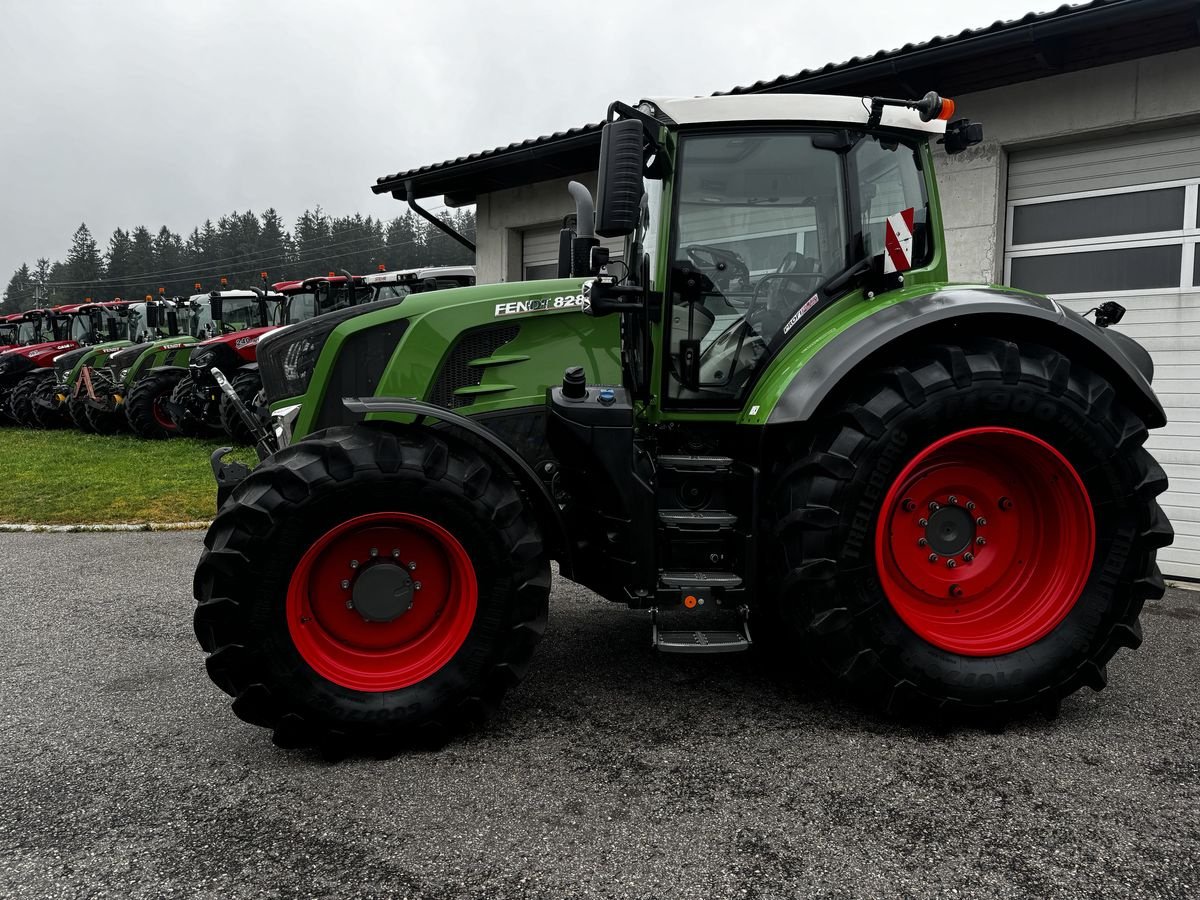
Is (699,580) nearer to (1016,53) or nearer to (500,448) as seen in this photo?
(500,448)

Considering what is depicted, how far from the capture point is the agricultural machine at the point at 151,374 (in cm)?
1311

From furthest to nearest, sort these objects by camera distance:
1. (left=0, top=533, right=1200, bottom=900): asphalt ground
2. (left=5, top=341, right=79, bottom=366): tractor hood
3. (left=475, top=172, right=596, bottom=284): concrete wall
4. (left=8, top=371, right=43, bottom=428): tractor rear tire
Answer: (left=5, top=341, right=79, bottom=366): tractor hood → (left=8, top=371, right=43, bottom=428): tractor rear tire → (left=475, top=172, right=596, bottom=284): concrete wall → (left=0, top=533, right=1200, bottom=900): asphalt ground

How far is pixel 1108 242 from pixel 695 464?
13.9ft

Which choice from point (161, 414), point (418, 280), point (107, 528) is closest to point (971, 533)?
point (107, 528)

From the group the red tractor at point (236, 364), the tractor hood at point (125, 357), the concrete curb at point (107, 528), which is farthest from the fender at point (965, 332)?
the tractor hood at point (125, 357)

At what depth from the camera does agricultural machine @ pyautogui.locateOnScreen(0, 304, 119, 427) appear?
1642cm

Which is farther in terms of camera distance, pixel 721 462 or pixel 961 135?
pixel 961 135

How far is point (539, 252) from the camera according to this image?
9625 mm

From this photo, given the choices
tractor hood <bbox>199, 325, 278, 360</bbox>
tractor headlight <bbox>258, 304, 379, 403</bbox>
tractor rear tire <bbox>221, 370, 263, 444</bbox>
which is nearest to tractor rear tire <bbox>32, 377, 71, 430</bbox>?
tractor hood <bbox>199, 325, 278, 360</bbox>

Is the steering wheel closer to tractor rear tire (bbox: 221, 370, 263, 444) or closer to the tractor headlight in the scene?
the tractor headlight

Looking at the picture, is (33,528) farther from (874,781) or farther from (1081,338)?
(1081,338)

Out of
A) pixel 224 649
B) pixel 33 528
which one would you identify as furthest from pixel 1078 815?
pixel 33 528

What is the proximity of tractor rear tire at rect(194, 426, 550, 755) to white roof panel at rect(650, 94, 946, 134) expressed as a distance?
1.48 meters

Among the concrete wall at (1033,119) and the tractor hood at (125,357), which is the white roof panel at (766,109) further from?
the tractor hood at (125,357)
